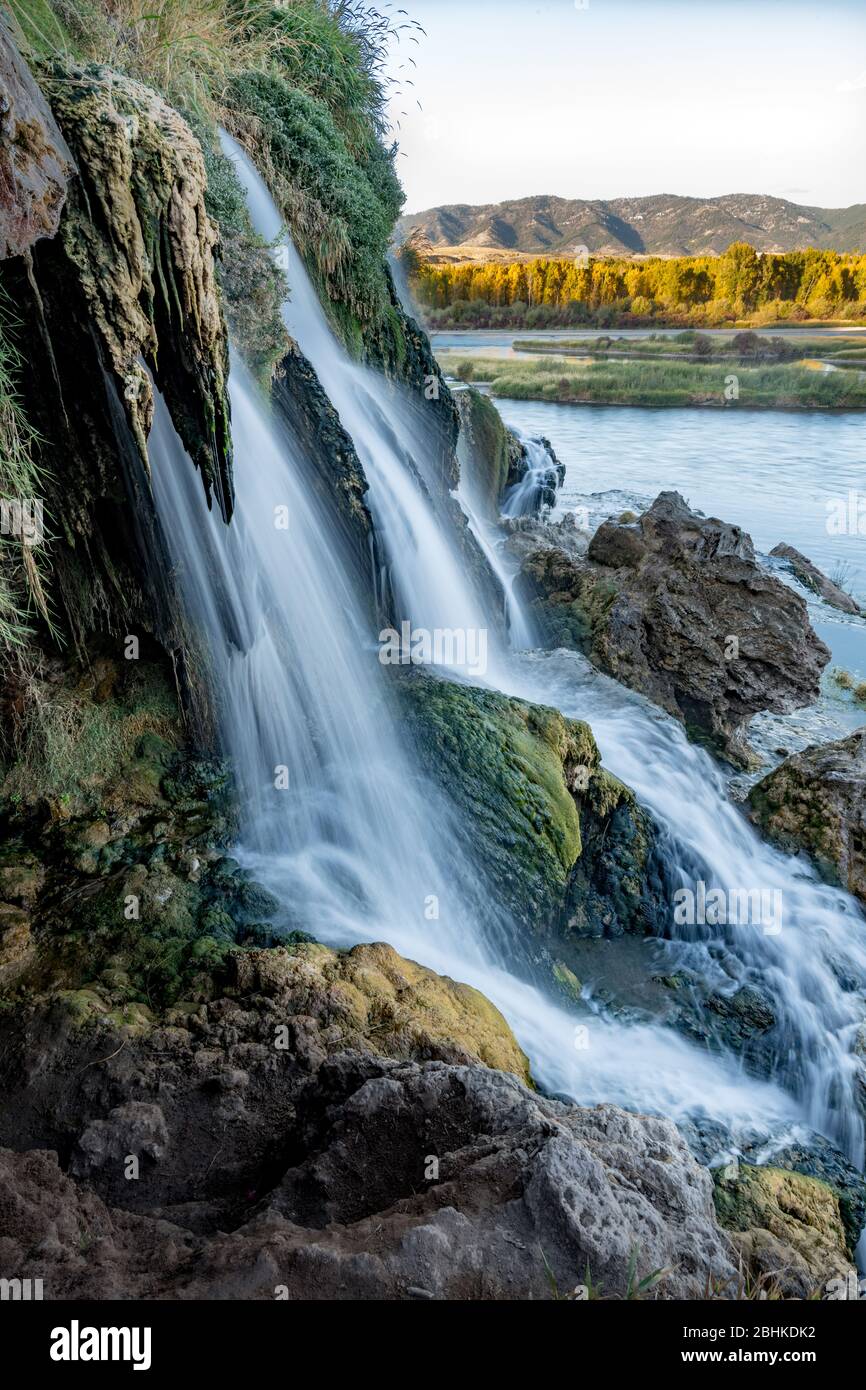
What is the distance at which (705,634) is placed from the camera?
8281mm

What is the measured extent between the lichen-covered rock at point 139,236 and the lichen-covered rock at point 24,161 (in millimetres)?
172

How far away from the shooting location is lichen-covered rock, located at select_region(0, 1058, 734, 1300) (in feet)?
Answer: 6.78

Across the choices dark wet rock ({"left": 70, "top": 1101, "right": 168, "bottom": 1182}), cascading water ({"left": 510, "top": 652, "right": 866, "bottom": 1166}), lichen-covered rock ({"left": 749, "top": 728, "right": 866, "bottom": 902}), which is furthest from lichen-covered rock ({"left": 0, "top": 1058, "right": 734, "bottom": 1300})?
A: lichen-covered rock ({"left": 749, "top": 728, "right": 866, "bottom": 902})

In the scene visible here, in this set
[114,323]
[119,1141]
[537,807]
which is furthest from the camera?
[537,807]

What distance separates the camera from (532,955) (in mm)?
4938

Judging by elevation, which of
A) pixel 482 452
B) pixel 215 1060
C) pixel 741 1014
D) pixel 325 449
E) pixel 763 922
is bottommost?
pixel 741 1014

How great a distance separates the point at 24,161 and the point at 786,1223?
5.05 meters

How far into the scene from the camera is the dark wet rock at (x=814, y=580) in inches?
497

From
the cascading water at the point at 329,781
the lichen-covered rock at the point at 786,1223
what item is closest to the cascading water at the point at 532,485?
the cascading water at the point at 329,781

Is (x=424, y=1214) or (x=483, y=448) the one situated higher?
(x=483, y=448)

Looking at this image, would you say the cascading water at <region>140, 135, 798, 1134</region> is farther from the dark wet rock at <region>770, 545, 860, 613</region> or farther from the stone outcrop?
the dark wet rock at <region>770, 545, 860, 613</region>

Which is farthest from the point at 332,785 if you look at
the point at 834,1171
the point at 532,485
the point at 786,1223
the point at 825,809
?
the point at 532,485

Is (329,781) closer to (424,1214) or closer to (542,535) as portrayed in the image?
(424,1214)
